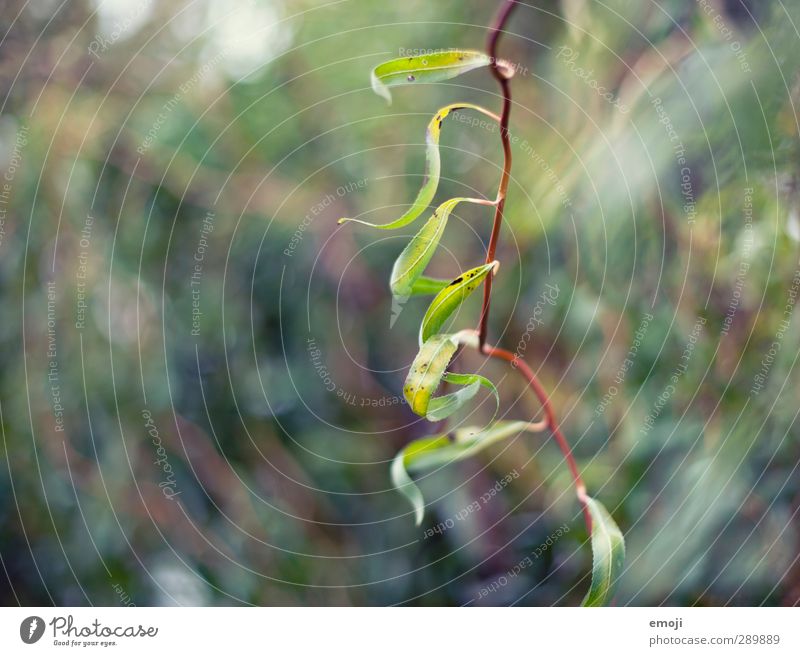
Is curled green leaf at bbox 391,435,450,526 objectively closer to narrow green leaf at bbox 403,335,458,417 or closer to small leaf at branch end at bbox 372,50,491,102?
narrow green leaf at bbox 403,335,458,417

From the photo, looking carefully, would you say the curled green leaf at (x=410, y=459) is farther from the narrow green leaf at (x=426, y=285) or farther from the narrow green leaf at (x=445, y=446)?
the narrow green leaf at (x=426, y=285)

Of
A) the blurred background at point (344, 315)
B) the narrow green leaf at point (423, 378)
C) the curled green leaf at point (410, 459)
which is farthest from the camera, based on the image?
the blurred background at point (344, 315)

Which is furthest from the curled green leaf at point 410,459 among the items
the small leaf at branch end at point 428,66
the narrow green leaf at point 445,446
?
the small leaf at branch end at point 428,66
